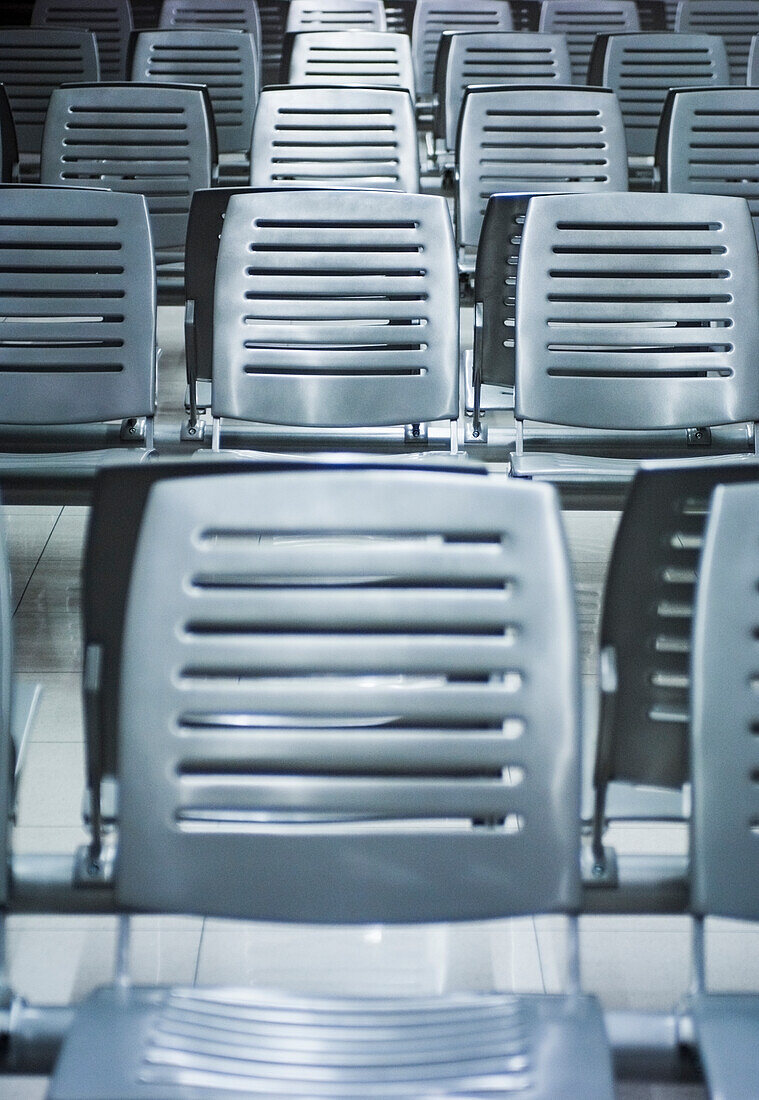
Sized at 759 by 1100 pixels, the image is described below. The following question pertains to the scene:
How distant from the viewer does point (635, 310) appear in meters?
2.84

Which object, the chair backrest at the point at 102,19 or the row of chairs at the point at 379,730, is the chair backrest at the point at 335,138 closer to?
the row of chairs at the point at 379,730

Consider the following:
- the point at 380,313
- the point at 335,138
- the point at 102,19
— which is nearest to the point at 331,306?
the point at 380,313

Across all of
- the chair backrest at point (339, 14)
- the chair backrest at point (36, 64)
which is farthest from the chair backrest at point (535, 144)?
the chair backrest at point (339, 14)

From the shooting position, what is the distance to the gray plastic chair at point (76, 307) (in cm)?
287

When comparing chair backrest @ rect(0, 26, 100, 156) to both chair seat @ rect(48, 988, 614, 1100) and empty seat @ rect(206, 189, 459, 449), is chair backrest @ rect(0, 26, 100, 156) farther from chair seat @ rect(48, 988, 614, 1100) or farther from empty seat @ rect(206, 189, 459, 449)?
chair seat @ rect(48, 988, 614, 1100)

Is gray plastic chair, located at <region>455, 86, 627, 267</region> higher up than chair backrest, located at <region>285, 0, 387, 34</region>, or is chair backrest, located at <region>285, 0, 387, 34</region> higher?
chair backrest, located at <region>285, 0, 387, 34</region>

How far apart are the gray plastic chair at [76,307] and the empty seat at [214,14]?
3.86 meters

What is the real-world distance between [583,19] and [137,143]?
3302 mm

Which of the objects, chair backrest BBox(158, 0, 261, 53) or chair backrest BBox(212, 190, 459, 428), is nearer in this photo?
chair backrest BBox(212, 190, 459, 428)

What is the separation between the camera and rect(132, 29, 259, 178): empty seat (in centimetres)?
533

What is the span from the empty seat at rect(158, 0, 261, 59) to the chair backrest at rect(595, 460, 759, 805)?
216 inches

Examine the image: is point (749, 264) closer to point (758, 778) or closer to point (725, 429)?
point (725, 429)

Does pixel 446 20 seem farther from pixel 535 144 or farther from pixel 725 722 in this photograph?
pixel 725 722

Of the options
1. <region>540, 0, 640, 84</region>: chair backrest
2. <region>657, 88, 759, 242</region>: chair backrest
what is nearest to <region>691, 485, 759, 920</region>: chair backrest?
<region>657, 88, 759, 242</region>: chair backrest
